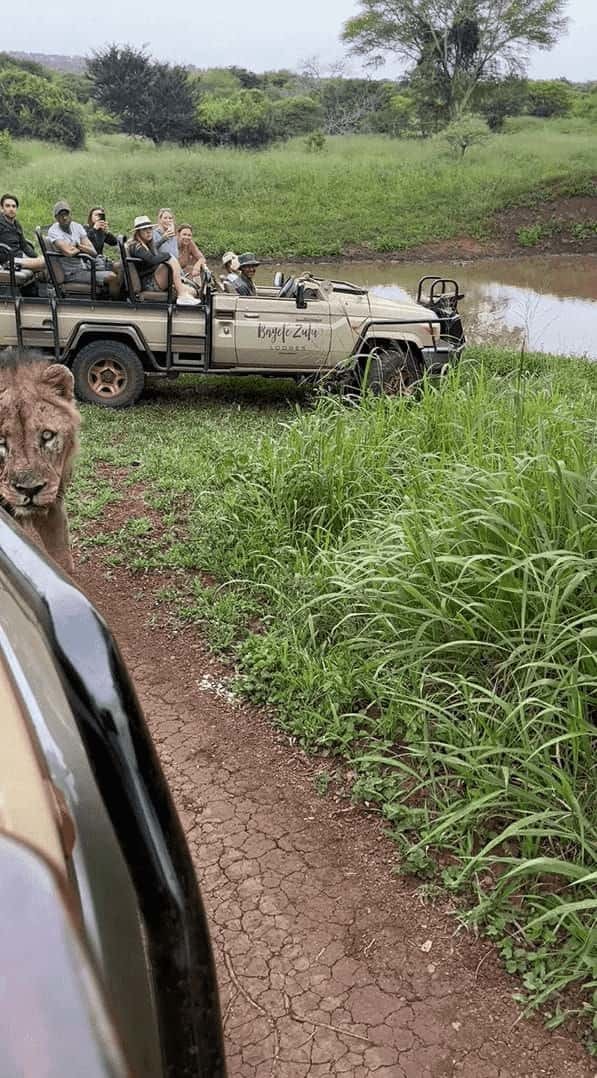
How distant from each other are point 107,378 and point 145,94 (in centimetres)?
2875

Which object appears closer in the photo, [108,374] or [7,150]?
[108,374]

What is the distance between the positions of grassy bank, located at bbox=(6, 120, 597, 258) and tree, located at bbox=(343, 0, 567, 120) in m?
6.37

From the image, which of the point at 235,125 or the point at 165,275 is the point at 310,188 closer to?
the point at 235,125

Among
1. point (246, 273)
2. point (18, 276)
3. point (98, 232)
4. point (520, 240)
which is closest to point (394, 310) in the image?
point (246, 273)

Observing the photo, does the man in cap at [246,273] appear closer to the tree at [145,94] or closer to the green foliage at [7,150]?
the green foliage at [7,150]

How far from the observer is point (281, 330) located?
7.41 m

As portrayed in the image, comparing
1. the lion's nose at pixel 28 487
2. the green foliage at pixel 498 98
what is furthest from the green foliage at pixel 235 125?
the lion's nose at pixel 28 487

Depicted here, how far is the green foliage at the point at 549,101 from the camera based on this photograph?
39.1 meters

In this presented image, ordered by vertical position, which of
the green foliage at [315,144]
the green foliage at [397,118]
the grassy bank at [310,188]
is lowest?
the grassy bank at [310,188]

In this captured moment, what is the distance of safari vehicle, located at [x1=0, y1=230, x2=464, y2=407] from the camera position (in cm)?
736

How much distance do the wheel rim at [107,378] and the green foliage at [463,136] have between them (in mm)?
22172

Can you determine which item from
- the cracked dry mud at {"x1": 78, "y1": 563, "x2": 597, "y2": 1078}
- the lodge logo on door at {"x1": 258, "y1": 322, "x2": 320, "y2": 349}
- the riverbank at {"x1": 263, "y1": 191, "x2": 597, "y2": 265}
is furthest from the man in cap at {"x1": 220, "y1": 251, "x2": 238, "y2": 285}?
the riverbank at {"x1": 263, "y1": 191, "x2": 597, "y2": 265}

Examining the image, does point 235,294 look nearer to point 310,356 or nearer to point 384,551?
point 310,356

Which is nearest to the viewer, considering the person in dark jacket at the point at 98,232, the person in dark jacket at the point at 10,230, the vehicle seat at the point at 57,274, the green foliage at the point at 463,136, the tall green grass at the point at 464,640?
the tall green grass at the point at 464,640
